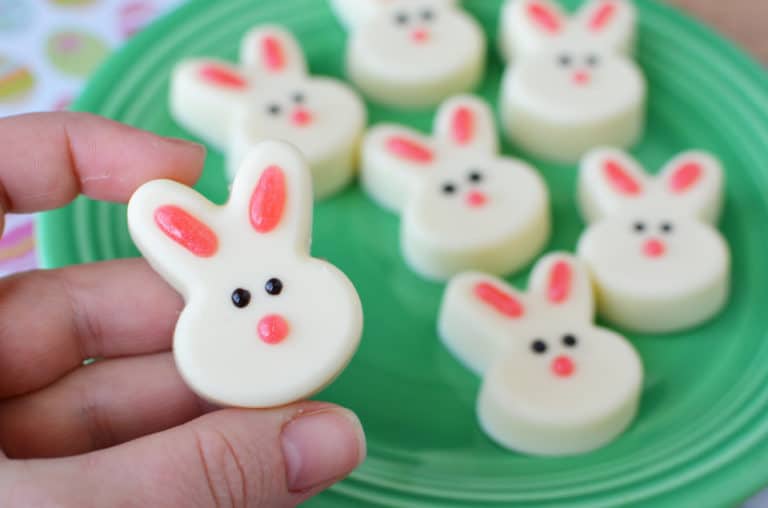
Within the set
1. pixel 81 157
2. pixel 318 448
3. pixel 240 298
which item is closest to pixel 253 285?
pixel 240 298

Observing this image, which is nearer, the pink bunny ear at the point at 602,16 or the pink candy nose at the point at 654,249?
the pink candy nose at the point at 654,249

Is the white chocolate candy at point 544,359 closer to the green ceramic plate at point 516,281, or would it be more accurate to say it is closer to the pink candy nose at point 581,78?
the green ceramic plate at point 516,281

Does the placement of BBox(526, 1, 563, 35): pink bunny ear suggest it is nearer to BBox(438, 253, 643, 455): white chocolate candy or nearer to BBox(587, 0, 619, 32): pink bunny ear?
BBox(587, 0, 619, 32): pink bunny ear

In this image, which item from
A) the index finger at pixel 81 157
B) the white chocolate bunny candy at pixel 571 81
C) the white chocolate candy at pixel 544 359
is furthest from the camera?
the white chocolate bunny candy at pixel 571 81

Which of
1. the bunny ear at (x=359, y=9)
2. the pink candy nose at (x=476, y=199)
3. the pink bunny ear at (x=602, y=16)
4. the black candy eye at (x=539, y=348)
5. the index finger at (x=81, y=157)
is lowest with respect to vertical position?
the black candy eye at (x=539, y=348)

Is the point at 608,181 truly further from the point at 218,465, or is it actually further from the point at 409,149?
the point at 218,465

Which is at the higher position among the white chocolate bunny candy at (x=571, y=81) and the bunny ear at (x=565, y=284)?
the white chocolate bunny candy at (x=571, y=81)

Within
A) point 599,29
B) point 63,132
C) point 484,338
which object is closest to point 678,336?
point 484,338

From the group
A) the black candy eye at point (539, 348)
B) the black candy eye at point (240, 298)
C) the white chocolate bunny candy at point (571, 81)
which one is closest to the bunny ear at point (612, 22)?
the white chocolate bunny candy at point (571, 81)
